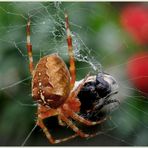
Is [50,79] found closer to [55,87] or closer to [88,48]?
[55,87]

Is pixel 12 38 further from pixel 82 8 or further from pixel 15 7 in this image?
pixel 82 8

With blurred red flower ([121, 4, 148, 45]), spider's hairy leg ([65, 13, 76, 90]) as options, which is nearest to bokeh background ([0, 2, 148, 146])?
blurred red flower ([121, 4, 148, 45])

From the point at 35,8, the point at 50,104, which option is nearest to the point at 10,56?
the point at 35,8

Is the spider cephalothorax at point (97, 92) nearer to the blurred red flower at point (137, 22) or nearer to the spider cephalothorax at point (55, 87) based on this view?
the spider cephalothorax at point (55, 87)

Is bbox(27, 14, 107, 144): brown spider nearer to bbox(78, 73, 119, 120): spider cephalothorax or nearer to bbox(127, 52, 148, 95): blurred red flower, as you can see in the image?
bbox(78, 73, 119, 120): spider cephalothorax

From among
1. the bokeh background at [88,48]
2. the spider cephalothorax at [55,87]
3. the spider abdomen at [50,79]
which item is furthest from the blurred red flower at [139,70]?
the spider abdomen at [50,79]
